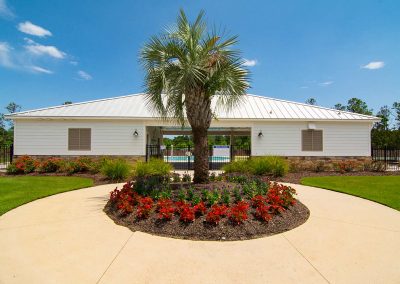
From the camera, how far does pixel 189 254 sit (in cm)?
386

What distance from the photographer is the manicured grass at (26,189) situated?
6.92m

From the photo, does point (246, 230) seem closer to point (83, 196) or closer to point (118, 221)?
point (118, 221)

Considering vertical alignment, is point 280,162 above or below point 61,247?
above

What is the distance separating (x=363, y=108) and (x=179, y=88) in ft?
150

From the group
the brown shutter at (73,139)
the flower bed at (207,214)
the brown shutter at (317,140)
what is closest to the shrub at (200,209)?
the flower bed at (207,214)

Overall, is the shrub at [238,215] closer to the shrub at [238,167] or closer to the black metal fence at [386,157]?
the shrub at [238,167]

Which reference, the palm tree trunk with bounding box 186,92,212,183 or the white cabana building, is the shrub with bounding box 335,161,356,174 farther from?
the palm tree trunk with bounding box 186,92,212,183

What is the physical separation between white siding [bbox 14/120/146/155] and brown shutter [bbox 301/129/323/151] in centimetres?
1002

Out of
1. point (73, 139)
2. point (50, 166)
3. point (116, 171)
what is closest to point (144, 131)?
point (73, 139)

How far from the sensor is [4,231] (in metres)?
4.75

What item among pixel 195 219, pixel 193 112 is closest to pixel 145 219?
pixel 195 219

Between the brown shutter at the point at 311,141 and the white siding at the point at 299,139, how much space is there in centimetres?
23

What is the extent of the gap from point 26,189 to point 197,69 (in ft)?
24.5

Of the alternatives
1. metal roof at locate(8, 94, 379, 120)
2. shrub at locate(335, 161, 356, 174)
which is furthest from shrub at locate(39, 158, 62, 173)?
shrub at locate(335, 161, 356, 174)
